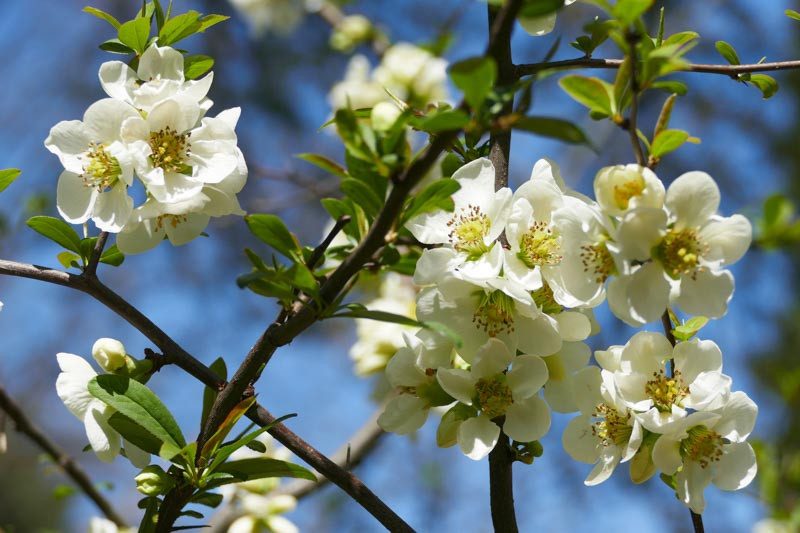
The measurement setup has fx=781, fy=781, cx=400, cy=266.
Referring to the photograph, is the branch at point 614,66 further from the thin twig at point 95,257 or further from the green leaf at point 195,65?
the thin twig at point 95,257

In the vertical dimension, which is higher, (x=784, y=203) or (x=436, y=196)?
(x=784, y=203)

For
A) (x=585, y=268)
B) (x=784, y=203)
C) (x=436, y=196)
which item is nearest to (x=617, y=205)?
(x=585, y=268)

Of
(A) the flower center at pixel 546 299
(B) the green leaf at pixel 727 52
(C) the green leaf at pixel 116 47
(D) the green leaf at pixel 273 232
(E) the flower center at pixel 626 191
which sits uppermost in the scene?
(B) the green leaf at pixel 727 52

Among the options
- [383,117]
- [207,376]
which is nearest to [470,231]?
[383,117]

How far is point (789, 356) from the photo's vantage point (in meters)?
5.96

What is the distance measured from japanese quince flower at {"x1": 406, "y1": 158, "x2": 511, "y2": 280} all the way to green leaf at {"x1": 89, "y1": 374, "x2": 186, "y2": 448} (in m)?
0.33

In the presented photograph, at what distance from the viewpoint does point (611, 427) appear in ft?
2.94

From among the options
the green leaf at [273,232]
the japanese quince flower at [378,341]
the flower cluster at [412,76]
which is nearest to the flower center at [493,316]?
the green leaf at [273,232]

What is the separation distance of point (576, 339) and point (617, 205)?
0.59ft

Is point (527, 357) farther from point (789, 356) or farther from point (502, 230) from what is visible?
point (789, 356)

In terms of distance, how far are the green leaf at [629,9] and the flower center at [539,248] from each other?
0.79 feet

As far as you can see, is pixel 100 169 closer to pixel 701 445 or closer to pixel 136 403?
pixel 136 403

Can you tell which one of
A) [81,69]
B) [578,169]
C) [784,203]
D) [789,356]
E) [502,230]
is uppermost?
[81,69]

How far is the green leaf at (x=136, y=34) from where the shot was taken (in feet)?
3.08
